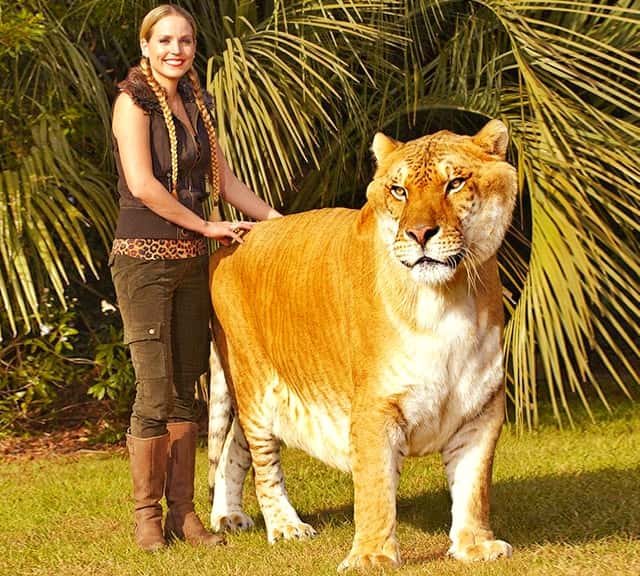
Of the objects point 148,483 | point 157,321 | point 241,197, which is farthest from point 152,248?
point 148,483

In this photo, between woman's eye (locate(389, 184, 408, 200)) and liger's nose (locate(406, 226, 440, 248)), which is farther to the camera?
woman's eye (locate(389, 184, 408, 200))

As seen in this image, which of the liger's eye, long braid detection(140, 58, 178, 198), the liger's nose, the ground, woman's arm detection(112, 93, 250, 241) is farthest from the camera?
the ground

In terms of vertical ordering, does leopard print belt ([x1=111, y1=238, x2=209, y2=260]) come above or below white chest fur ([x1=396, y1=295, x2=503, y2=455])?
above

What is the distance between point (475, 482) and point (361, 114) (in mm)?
2856

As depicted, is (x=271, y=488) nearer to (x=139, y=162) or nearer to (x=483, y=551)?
(x=483, y=551)

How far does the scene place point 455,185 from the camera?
14.4ft

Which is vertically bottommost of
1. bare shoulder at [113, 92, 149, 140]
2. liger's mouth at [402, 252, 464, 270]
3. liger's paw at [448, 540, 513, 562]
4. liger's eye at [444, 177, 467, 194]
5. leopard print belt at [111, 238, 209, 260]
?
liger's paw at [448, 540, 513, 562]

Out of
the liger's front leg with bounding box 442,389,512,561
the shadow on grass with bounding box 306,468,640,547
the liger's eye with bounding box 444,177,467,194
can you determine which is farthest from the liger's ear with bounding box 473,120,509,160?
the shadow on grass with bounding box 306,468,640,547

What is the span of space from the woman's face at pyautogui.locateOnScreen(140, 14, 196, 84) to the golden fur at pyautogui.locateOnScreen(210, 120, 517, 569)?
801 millimetres

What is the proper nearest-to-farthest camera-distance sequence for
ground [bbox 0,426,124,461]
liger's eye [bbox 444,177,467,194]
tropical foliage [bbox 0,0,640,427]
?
1. liger's eye [bbox 444,177,467,194]
2. tropical foliage [bbox 0,0,640,427]
3. ground [bbox 0,426,124,461]

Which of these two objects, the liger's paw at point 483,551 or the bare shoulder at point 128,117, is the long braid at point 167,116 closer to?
the bare shoulder at point 128,117

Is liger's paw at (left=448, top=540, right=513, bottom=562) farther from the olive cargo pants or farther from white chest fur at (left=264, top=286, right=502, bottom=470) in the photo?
the olive cargo pants

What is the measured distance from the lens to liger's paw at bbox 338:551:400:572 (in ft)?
14.7

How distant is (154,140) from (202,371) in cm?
98
